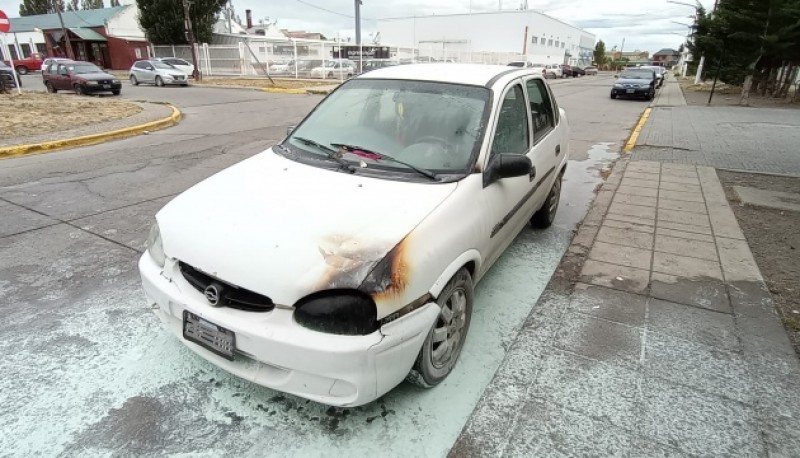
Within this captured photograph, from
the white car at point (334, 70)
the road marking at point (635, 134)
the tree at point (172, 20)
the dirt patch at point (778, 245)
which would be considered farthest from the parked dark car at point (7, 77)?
the dirt patch at point (778, 245)

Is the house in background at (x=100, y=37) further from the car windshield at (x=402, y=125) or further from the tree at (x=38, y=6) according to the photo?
the car windshield at (x=402, y=125)

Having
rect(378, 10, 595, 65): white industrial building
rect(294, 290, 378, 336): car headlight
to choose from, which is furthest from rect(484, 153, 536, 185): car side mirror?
rect(378, 10, 595, 65): white industrial building

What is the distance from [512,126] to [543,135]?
875 mm

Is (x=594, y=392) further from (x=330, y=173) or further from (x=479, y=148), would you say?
(x=330, y=173)

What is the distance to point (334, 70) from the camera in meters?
31.5

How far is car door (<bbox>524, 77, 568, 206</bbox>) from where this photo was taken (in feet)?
13.2

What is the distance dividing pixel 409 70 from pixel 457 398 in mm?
2557

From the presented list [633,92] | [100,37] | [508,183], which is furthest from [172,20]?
[508,183]

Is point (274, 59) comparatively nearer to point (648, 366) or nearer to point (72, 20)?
point (72, 20)

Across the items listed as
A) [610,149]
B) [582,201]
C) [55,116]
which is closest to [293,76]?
[55,116]

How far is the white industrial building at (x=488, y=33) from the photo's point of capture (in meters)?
67.1

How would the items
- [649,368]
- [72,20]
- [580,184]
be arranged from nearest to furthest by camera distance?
[649,368] < [580,184] < [72,20]

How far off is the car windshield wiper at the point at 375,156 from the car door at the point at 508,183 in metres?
0.38

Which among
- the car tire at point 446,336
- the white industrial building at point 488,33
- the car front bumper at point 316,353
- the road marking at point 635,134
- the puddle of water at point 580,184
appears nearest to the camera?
the car front bumper at point 316,353
